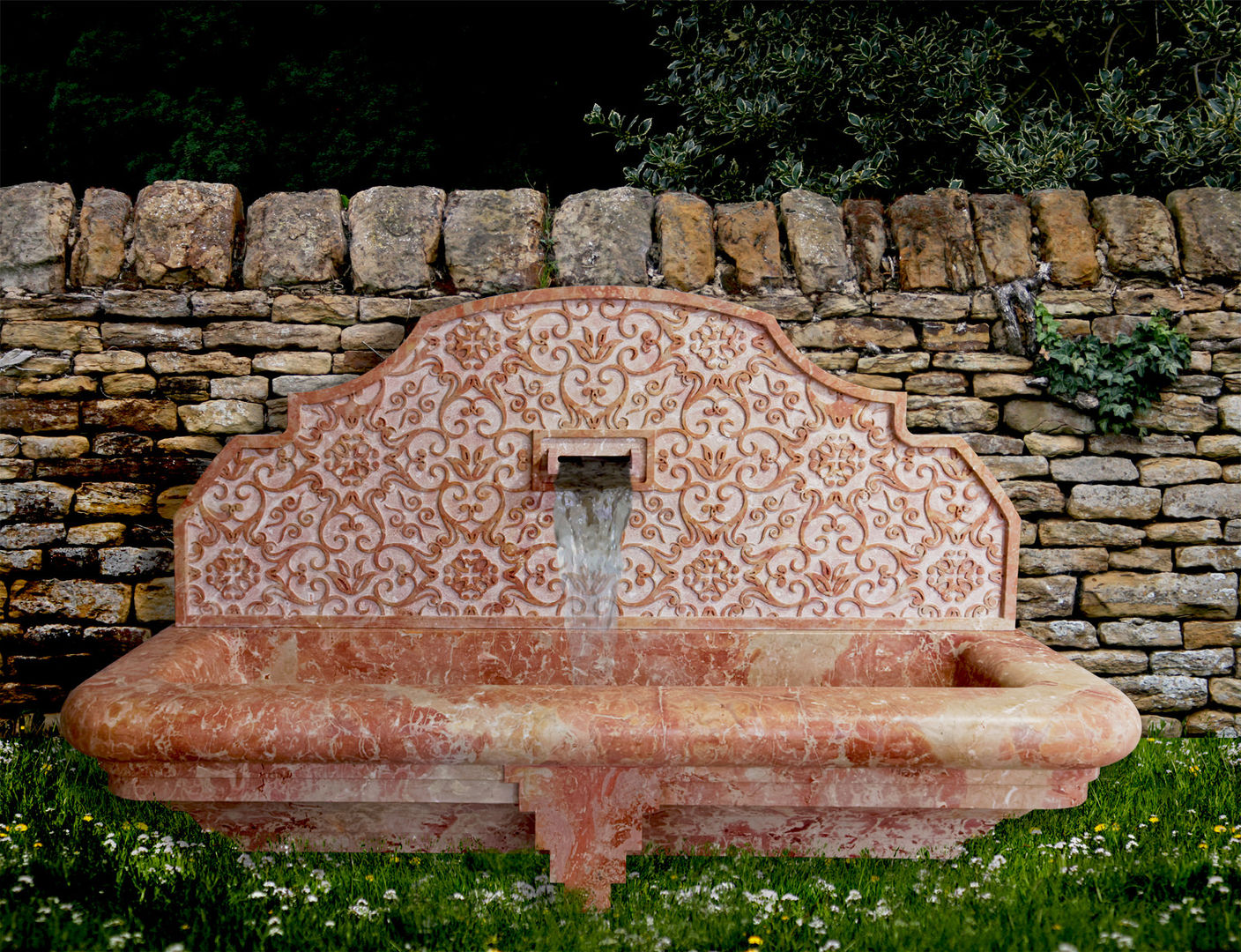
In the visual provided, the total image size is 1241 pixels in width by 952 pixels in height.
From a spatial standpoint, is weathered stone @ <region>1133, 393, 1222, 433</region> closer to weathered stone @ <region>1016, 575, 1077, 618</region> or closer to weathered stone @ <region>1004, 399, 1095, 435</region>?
weathered stone @ <region>1004, 399, 1095, 435</region>

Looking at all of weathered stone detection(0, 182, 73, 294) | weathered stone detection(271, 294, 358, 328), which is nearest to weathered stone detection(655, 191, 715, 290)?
weathered stone detection(271, 294, 358, 328)

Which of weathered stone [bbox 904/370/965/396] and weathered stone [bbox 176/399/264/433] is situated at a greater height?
weathered stone [bbox 904/370/965/396]

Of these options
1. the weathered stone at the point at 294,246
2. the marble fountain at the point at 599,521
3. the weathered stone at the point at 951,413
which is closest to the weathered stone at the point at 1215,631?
the marble fountain at the point at 599,521

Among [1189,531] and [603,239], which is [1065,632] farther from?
[603,239]

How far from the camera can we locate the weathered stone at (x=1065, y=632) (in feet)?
10.2

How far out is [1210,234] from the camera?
3012 millimetres

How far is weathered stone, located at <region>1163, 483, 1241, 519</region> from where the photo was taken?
3.06 meters

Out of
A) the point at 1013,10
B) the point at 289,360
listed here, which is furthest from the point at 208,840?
the point at 1013,10

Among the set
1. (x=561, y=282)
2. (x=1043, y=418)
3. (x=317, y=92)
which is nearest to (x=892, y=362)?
(x=1043, y=418)

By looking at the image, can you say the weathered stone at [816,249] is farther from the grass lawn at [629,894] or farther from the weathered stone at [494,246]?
the grass lawn at [629,894]

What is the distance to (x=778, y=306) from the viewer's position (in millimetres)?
2990

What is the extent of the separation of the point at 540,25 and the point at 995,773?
540cm

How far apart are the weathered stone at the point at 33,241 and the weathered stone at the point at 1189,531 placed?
397cm

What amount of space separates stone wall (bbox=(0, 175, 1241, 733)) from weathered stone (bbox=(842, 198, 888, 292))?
0.04ft
